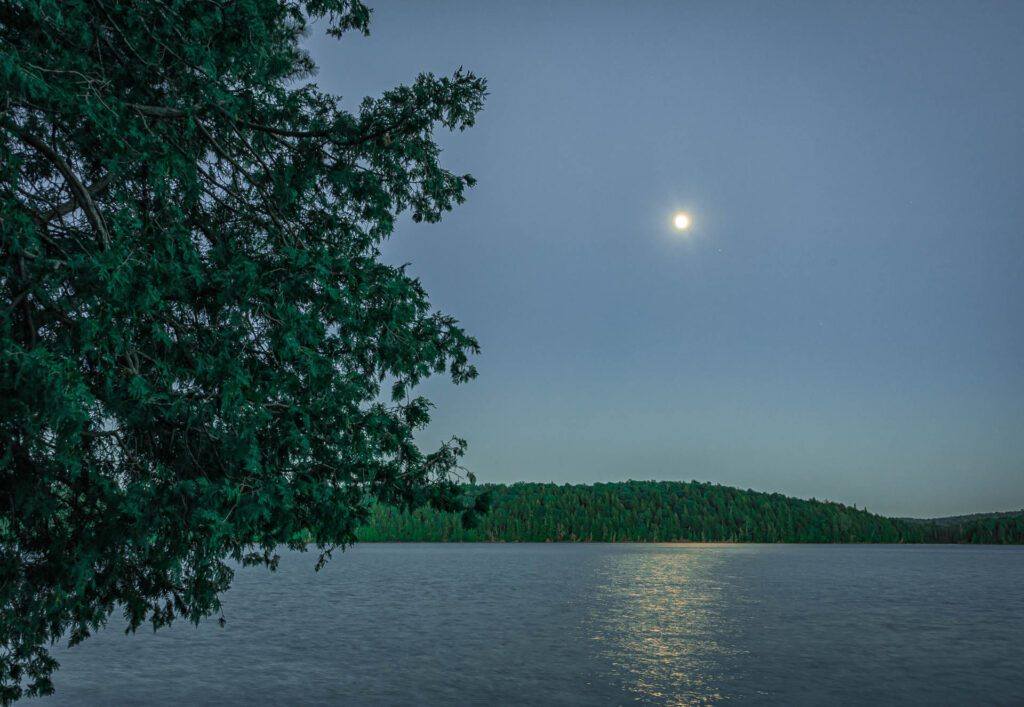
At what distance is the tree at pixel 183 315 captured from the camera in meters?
7.92

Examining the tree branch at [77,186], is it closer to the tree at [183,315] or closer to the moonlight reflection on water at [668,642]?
the tree at [183,315]

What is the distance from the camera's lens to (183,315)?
34.5 feet

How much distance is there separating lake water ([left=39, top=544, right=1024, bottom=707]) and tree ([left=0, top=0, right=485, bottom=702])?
4.44 m

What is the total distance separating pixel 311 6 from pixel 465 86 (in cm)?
248

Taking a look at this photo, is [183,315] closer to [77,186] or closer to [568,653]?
[77,186]

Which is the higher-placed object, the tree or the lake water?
the tree

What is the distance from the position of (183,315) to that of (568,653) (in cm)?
1302

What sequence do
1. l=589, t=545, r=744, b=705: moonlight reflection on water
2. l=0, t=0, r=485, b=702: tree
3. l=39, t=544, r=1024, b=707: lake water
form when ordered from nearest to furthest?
l=0, t=0, r=485, b=702: tree
l=39, t=544, r=1024, b=707: lake water
l=589, t=545, r=744, b=705: moonlight reflection on water

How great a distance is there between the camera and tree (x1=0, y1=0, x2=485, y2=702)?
792cm

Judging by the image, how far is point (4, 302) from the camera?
8258 millimetres

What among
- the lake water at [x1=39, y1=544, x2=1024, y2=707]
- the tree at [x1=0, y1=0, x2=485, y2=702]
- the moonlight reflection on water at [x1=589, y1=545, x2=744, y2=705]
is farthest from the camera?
the moonlight reflection on water at [x1=589, y1=545, x2=744, y2=705]

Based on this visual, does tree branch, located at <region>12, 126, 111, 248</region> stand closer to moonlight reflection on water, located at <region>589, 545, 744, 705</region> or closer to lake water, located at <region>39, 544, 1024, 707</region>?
lake water, located at <region>39, 544, 1024, 707</region>

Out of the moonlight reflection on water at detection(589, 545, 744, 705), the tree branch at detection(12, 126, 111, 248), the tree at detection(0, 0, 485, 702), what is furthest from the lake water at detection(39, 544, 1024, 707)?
the tree branch at detection(12, 126, 111, 248)

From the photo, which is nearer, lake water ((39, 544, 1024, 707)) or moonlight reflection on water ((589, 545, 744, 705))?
lake water ((39, 544, 1024, 707))
